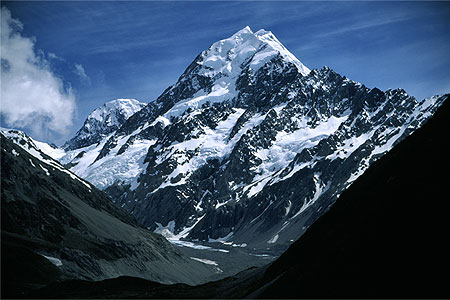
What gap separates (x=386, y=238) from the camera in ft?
173

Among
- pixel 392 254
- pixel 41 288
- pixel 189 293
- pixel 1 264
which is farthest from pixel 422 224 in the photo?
pixel 1 264

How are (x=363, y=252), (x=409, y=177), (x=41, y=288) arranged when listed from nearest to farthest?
1. (x=363, y=252)
2. (x=409, y=177)
3. (x=41, y=288)

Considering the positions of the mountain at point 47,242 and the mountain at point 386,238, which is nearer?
the mountain at point 386,238

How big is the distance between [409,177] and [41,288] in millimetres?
73667

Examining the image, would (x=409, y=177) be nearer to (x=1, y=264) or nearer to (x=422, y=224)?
(x=422, y=224)

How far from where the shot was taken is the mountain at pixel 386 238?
46.1 m

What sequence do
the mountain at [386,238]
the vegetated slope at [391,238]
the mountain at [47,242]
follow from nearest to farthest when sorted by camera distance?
the vegetated slope at [391,238] < the mountain at [386,238] < the mountain at [47,242]

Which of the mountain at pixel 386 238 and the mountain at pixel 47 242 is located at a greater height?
the mountain at pixel 47 242

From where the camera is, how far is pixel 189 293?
95750mm

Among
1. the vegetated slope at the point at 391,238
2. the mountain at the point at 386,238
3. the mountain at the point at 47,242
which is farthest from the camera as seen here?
the mountain at the point at 47,242

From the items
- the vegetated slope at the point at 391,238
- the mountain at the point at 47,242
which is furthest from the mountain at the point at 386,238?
the mountain at the point at 47,242

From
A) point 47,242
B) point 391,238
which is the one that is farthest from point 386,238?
point 47,242

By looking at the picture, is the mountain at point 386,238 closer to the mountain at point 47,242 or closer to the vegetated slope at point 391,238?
the vegetated slope at point 391,238

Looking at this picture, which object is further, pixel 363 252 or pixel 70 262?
pixel 70 262
